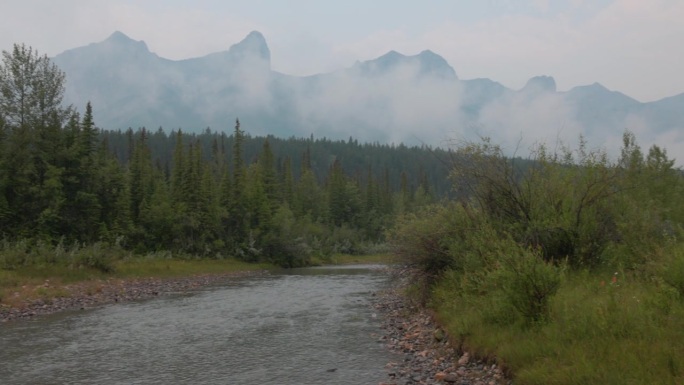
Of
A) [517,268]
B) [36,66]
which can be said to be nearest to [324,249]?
[36,66]

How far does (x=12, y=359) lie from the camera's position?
1609 cm

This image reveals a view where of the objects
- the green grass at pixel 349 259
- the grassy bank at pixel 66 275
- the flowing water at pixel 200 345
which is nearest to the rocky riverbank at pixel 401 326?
the grassy bank at pixel 66 275

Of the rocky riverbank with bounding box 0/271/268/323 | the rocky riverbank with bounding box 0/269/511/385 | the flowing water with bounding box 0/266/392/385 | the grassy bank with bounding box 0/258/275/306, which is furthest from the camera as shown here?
the grassy bank with bounding box 0/258/275/306

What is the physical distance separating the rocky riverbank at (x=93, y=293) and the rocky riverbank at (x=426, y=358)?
17972 millimetres

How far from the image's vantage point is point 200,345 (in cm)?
1834

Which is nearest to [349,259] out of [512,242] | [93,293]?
[93,293]

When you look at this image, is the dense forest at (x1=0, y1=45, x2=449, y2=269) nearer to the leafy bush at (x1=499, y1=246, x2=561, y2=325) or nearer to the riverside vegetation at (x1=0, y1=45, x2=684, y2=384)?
the riverside vegetation at (x1=0, y1=45, x2=684, y2=384)

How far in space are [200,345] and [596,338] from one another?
527 inches

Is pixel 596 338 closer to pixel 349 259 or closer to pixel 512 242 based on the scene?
pixel 512 242

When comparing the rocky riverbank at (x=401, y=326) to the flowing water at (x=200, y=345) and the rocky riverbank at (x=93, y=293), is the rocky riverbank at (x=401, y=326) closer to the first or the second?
the rocky riverbank at (x=93, y=293)

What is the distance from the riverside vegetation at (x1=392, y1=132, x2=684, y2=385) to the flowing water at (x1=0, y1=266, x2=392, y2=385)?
11.9 ft

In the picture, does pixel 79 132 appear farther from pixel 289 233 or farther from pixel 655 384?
pixel 655 384

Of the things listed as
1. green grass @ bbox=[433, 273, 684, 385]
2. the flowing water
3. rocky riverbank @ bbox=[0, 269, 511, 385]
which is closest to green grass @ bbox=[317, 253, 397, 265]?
rocky riverbank @ bbox=[0, 269, 511, 385]

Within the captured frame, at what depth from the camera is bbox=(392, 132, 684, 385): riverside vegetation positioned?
A: 9.91m
